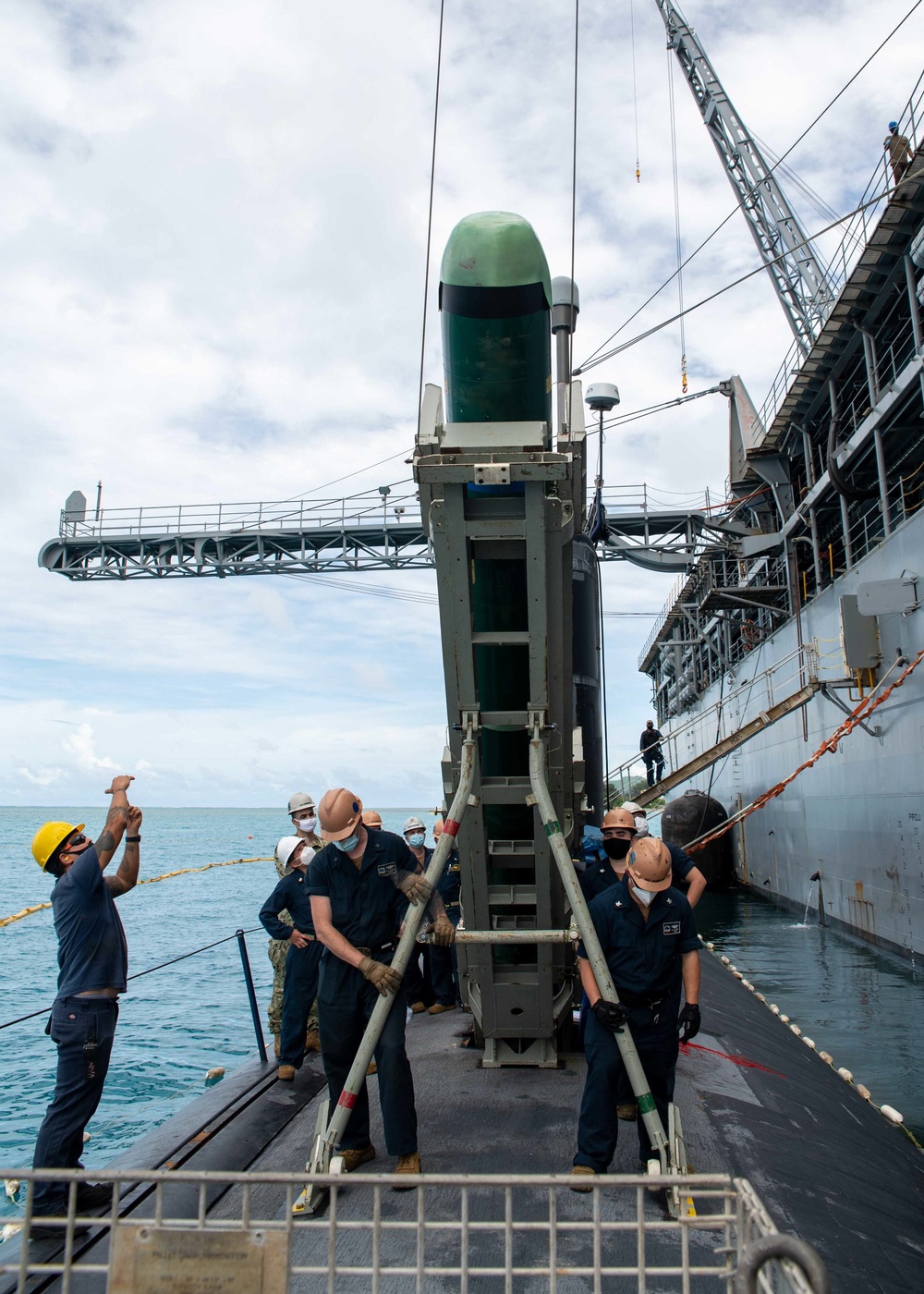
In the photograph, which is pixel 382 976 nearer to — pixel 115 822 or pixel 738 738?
pixel 115 822

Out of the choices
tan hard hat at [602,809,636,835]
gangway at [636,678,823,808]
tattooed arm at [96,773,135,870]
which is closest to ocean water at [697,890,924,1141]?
tan hard hat at [602,809,636,835]

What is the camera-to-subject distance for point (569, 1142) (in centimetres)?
493

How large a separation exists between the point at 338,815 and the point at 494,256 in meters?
3.07

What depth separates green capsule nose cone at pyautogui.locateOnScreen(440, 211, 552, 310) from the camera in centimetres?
491

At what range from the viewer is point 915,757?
47.2 feet

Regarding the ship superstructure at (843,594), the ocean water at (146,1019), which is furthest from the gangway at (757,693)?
the ocean water at (146,1019)

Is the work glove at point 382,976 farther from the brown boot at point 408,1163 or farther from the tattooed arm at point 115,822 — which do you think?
the tattooed arm at point 115,822

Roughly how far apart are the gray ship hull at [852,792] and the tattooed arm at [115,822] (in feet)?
42.1

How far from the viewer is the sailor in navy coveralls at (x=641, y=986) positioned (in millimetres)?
4465

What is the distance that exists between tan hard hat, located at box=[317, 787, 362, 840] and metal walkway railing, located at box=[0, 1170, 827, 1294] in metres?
1.65

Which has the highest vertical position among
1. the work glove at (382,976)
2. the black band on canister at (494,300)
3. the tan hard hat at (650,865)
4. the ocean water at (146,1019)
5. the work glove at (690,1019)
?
the black band on canister at (494,300)

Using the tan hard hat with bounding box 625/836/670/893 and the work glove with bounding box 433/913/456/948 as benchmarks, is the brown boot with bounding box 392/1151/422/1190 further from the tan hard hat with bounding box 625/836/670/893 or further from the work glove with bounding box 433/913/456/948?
the tan hard hat with bounding box 625/836/670/893

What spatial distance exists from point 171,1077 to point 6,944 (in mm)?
14311

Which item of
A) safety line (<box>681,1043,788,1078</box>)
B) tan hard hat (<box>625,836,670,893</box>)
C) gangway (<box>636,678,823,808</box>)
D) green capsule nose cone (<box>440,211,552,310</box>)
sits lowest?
safety line (<box>681,1043,788,1078</box>)
